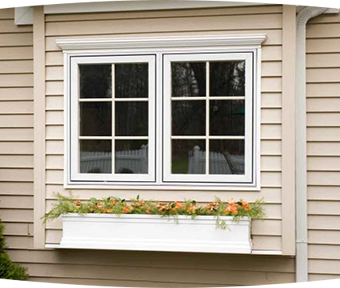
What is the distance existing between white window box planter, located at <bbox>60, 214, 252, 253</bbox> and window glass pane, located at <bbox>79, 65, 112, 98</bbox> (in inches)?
38.8

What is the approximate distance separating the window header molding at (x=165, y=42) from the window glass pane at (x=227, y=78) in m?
0.15

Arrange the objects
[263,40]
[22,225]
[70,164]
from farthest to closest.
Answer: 1. [22,225]
2. [70,164]
3. [263,40]

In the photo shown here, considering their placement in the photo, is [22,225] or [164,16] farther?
[22,225]

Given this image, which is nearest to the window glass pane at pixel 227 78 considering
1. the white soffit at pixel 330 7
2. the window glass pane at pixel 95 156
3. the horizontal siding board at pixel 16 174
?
the white soffit at pixel 330 7

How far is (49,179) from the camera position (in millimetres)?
4266

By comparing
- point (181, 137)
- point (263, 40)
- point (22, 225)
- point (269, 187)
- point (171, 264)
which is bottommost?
point (171, 264)

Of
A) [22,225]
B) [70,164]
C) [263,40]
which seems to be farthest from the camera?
[22,225]

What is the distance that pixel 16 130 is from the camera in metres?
4.55

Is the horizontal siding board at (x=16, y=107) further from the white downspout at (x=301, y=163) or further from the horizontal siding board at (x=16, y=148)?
the white downspout at (x=301, y=163)

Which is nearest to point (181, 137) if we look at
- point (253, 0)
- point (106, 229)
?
point (106, 229)

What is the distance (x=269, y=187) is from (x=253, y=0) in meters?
1.44

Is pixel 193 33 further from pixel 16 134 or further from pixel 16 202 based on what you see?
pixel 16 202

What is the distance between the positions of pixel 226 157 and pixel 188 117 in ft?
1.43

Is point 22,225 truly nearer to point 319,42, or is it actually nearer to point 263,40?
point 263,40
